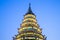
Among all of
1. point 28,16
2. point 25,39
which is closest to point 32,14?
point 28,16

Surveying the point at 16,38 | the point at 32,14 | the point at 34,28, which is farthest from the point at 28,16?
the point at 16,38

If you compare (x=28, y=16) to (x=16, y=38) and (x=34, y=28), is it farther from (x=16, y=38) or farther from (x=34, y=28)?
(x=16, y=38)

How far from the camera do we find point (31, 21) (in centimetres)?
5744

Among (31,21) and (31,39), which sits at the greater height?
(31,21)

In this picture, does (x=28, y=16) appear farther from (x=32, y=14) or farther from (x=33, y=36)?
(x=33, y=36)

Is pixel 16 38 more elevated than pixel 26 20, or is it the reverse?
pixel 26 20

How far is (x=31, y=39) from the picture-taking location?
179 feet

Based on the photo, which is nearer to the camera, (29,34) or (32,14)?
(29,34)

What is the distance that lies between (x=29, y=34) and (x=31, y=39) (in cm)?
172

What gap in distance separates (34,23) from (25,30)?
13.7 ft

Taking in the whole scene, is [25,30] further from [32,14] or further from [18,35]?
[32,14]

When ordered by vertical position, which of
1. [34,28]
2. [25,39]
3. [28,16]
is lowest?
[25,39]

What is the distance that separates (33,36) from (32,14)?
8.56m

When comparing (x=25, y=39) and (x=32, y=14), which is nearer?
(x=25, y=39)
